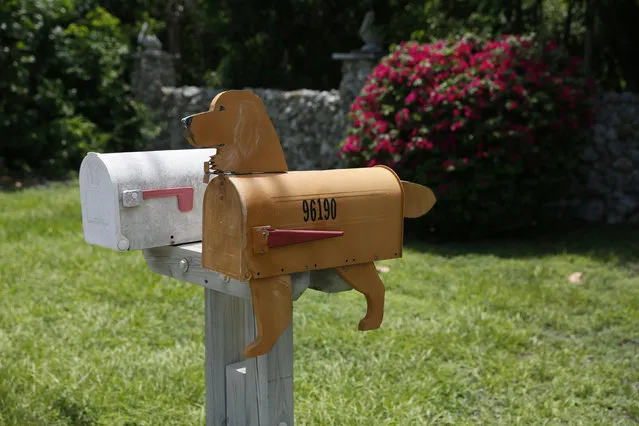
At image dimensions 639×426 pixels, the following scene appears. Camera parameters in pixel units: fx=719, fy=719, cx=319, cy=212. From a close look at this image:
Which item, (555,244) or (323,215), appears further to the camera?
(555,244)

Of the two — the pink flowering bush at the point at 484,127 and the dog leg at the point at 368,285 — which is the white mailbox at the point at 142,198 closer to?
the dog leg at the point at 368,285

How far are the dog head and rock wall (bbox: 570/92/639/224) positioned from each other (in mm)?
5273

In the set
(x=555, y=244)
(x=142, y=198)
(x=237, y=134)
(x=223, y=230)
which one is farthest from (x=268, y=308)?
(x=555, y=244)

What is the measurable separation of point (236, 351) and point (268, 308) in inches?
25.4

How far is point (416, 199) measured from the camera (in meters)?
2.26

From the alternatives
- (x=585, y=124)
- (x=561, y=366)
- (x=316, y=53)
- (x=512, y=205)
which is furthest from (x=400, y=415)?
(x=316, y=53)

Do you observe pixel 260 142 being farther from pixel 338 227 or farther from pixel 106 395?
pixel 106 395

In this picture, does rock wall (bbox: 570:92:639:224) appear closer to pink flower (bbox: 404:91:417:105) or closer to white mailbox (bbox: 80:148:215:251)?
pink flower (bbox: 404:91:417:105)

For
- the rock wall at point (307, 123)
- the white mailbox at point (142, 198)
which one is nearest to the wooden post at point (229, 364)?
the white mailbox at point (142, 198)

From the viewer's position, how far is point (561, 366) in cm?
348

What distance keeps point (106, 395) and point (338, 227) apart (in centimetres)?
165

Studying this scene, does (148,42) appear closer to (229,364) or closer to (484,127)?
(484,127)

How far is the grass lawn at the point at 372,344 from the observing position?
304cm

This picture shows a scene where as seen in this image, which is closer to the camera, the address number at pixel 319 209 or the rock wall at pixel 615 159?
the address number at pixel 319 209
